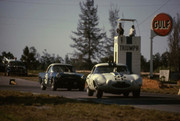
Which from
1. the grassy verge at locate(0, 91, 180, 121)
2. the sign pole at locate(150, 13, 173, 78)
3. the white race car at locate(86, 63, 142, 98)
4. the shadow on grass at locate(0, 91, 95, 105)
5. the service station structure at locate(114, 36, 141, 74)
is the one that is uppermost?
the sign pole at locate(150, 13, 173, 78)

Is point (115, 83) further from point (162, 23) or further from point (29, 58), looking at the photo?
point (29, 58)

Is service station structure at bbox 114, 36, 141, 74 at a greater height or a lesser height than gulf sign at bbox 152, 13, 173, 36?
lesser

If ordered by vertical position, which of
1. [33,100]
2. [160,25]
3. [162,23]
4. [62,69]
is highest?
[162,23]

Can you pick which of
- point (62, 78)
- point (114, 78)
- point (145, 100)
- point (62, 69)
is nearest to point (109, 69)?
point (114, 78)

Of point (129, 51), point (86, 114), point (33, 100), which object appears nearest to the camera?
point (86, 114)

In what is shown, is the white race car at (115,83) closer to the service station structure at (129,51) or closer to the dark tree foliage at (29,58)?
the service station structure at (129,51)

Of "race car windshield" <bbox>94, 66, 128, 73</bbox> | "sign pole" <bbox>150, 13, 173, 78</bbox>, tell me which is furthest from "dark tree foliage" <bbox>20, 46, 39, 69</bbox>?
"race car windshield" <bbox>94, 66, 128, 73</bbox>

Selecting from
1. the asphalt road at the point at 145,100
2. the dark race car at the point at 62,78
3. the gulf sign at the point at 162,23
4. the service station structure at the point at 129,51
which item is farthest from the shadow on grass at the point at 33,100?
the gulf sign at the point at 162,23

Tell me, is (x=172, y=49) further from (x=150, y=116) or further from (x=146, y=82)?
(x=150, y=116)

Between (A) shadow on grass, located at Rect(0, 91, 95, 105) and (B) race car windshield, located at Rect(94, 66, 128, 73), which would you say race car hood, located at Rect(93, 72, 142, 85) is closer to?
(B) race car windshield, located at Rect(94, 66, 128, 73)

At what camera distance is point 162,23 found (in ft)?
110

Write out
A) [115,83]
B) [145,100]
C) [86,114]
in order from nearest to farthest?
[86,114] < [145,100] < [115,83]

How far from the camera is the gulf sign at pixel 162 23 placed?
33.0 metres

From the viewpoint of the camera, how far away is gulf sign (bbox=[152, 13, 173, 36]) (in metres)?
33.0
